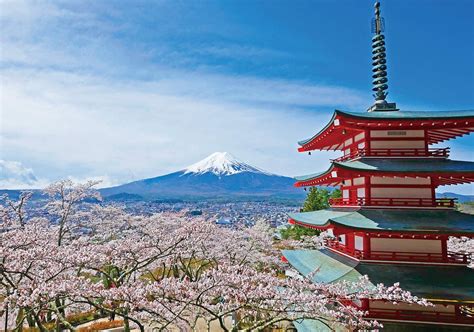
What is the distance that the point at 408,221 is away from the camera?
884 cm

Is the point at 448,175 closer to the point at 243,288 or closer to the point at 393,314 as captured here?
the point at 393,314

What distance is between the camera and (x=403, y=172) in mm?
8852

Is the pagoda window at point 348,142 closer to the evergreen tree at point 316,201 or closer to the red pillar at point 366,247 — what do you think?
the red pillar at point 366,247

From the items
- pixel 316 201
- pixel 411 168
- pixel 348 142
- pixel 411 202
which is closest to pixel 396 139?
pixel 411 168

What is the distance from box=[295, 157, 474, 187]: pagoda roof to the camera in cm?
885

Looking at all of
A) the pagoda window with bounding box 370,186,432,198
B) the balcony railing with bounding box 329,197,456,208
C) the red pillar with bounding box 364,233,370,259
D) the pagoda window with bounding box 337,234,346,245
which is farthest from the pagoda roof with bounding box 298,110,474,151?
the pagoda window with bounding box 337,234,346,245

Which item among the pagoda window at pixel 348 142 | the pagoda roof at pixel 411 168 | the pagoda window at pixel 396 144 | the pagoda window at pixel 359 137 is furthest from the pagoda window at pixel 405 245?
the pagoda window at pixel 348 142

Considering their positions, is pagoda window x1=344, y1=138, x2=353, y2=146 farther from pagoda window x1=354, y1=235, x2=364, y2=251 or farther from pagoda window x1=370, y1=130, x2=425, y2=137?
pagoda window x1=354, y1=235, x2=364, y2=251

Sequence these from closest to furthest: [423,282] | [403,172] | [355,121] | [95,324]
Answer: [423,282] < [403,172] < [355,121] < [95,324]

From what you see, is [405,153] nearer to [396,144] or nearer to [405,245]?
[396,144]

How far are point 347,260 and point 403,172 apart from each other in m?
3.15

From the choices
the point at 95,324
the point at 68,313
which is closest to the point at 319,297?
the point at 95,324

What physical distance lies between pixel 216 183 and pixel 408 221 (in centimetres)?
16446

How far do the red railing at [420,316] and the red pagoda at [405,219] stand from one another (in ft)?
0.07
